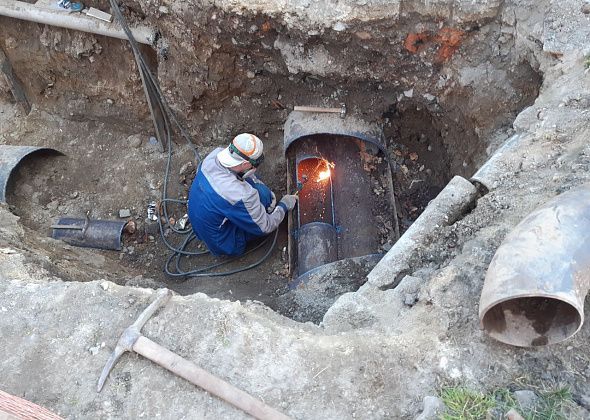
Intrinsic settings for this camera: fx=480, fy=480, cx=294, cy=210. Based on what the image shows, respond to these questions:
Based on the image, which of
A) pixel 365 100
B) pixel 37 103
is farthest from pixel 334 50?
pixel 37 103

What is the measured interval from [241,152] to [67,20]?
8.43 feet

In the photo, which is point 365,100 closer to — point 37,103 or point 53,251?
point 53,251

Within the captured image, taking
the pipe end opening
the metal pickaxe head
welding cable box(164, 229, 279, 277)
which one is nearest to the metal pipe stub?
welding cable box(164, 229, 279, 277)

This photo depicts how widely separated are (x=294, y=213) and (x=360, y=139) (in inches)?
42.4

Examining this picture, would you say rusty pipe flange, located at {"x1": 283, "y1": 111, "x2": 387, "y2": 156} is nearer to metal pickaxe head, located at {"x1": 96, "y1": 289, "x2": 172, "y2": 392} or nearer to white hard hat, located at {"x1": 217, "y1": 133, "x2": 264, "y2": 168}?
white hard hat, located at {"x1": 217, "y1": 133, "x2": 264, "y2": 168}

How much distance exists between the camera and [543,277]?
2146mm

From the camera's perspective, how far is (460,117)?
4629 millimetres

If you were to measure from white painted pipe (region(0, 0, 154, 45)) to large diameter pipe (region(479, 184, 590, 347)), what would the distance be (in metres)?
4.17

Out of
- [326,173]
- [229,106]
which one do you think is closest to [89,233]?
[229,106]

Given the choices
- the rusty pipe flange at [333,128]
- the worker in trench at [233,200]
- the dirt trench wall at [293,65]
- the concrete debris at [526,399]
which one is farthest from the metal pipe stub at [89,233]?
the concrete debris at [526,399]

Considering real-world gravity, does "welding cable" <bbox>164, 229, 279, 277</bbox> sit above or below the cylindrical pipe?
below

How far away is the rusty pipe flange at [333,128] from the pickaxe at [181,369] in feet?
9.30

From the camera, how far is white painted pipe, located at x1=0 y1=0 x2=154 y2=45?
5.00 meters

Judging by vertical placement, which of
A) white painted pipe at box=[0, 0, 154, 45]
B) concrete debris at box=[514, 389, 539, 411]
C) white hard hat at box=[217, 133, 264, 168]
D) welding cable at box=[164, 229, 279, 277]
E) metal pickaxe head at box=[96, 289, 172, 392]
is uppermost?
white painted pipe at box=[0, 0, 154, 45]
